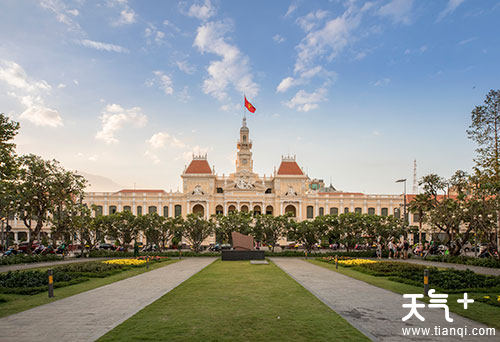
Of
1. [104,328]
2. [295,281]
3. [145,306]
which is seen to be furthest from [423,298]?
[104,328]

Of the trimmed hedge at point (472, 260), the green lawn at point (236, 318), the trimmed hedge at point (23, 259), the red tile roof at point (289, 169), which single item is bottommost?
the trimmed hedge at point (472, 260)

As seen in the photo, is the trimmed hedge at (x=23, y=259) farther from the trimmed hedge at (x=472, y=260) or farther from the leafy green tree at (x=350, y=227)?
the trimmed hedge at (x=472, y=260)

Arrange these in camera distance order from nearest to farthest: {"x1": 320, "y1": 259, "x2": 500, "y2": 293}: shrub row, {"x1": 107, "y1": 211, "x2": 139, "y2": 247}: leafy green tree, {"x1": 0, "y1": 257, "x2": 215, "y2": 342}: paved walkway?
{"x1": 0, "y1": 257, "x2": 215, "y2": 342}: paved walkway < {"x1": 320, "y1": 259, "x2": 500, "y2": 293}: shrub row < {"x1": 107, "y1": 211, "x2": 139, "y2": 247}: leafy green tree

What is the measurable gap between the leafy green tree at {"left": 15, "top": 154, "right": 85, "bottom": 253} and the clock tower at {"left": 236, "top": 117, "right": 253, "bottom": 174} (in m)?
46.8

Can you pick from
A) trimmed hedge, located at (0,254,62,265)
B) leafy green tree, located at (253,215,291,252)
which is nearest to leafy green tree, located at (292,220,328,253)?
leafy green tree, located at (253,215,291,252)

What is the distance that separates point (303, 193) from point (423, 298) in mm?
62636

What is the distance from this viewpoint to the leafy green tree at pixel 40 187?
27984 mm

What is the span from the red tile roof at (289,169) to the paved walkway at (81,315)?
63.7 meters

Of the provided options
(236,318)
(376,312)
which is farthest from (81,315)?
(376,312)

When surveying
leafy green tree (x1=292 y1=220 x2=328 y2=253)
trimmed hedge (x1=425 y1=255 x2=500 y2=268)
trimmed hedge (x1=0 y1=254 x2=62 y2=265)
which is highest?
leafy green tree (x1=292 y1=220 x2=328 y2=253)

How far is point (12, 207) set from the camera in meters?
27.2

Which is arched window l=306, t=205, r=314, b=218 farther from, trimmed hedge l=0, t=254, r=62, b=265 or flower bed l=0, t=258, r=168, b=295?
flower bed l=0, t=258, r=168, b=295

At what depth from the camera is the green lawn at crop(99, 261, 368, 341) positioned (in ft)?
24.2

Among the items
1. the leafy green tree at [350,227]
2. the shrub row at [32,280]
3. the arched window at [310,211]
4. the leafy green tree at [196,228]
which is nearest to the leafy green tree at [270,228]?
the leafy green tree at [196,228]
